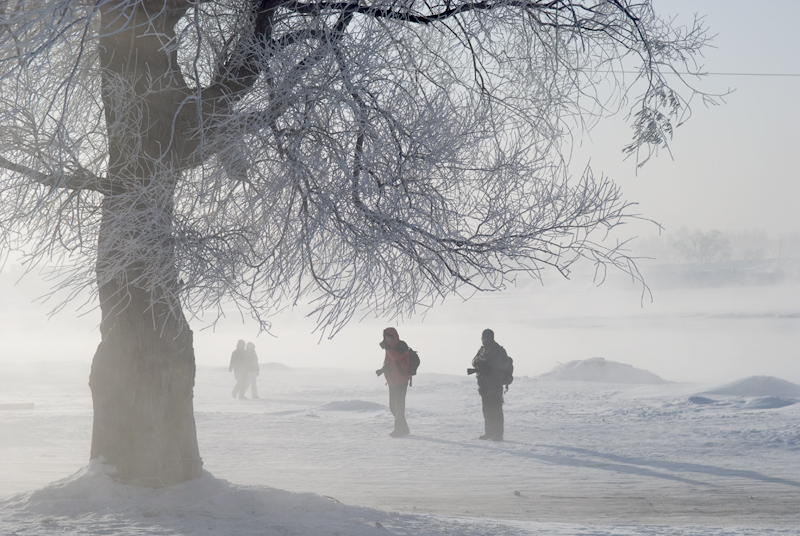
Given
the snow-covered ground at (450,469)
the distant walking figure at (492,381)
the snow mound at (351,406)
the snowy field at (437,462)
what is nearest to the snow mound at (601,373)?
the snowy field at (437,462)

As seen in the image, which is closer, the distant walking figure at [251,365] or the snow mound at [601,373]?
the distant walking figure at [251,365]

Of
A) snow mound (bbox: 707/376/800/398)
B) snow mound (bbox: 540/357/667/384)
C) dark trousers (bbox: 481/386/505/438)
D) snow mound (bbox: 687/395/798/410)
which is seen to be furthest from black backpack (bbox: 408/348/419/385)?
snow mound (bbox: 540/357/667/384)

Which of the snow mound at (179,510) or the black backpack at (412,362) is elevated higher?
the black backpack at (412,362)

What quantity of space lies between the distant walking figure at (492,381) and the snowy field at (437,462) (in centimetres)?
35

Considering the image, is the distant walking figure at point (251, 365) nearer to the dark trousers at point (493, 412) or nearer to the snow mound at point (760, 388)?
the dark trousers at point (493, 412)

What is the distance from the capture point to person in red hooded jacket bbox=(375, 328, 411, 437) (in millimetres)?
12578

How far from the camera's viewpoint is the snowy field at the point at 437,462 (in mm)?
6379

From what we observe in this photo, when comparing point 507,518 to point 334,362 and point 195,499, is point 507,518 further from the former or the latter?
point 334,362

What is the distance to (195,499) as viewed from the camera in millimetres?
6680

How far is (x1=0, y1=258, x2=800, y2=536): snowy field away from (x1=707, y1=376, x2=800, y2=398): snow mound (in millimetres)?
51

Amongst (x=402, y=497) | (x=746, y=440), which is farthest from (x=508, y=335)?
(x=402, y=497)

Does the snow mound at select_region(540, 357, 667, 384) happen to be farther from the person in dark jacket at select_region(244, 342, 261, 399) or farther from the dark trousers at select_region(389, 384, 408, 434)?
the dark trousers at select_region(389, 384, 408, 434)

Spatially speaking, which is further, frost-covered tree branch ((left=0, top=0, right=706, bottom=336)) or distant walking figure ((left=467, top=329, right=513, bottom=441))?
distant walking figure ((left=467, top=329, right=513, bottom=441))

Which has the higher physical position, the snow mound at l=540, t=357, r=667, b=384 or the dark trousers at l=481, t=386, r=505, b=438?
the snow mound at l=540, t=357, r=667, b=384
